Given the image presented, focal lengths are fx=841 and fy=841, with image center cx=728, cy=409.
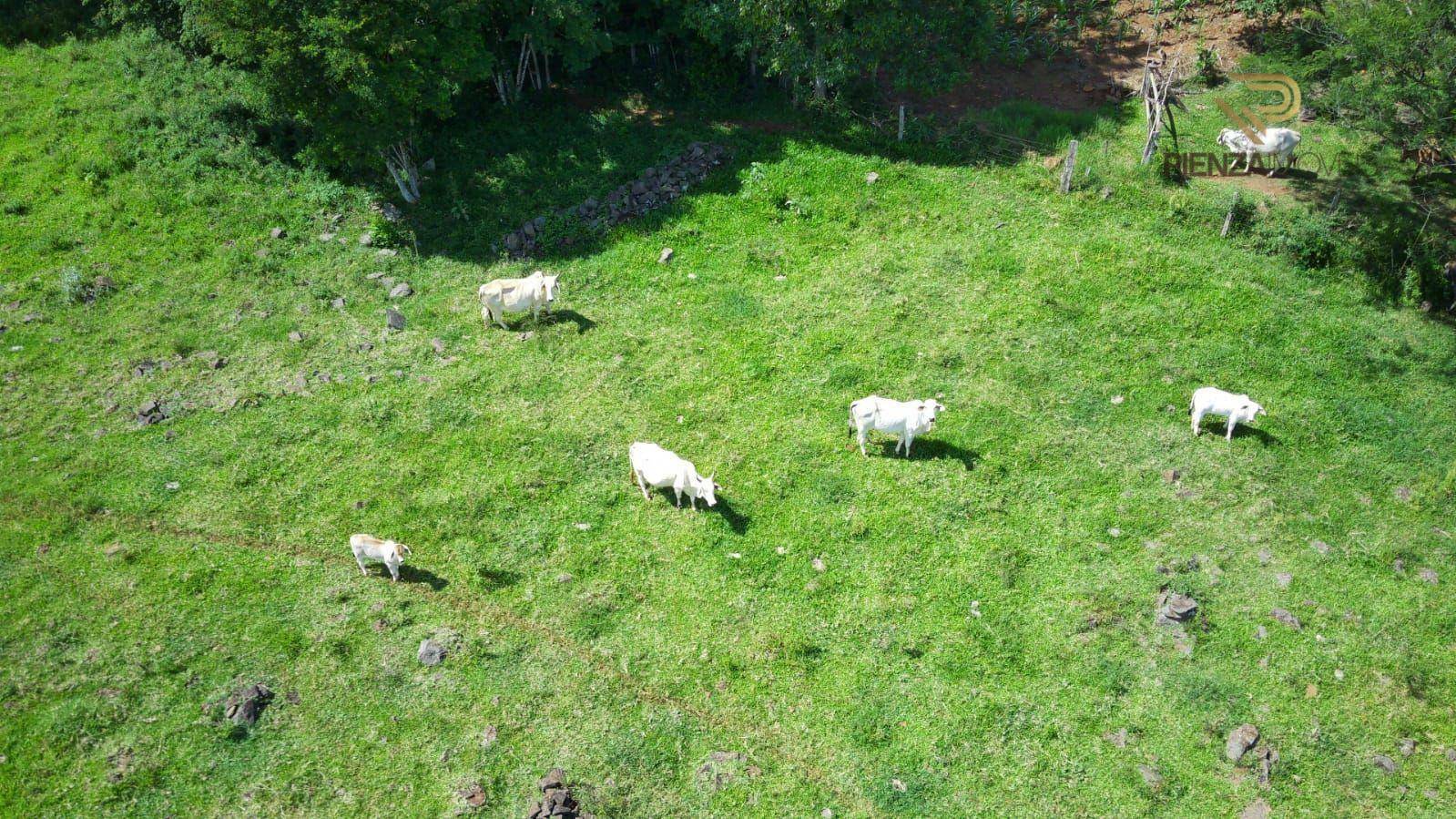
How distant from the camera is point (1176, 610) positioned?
13234mm

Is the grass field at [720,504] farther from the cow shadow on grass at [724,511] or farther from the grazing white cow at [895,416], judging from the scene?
the grazing white cow at [895,416]

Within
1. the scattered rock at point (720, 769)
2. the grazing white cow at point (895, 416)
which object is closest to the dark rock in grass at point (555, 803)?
the scattered rock at point (720, 769)

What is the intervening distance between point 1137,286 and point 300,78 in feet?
65.3

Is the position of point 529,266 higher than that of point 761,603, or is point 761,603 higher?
point 529,266

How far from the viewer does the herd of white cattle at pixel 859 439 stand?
13477mm

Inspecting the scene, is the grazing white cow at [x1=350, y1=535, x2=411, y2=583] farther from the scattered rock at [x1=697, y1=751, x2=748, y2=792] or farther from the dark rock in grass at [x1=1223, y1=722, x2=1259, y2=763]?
the dark rock in grass at [x1=1223, y1=722, x2=1259, y2=763]

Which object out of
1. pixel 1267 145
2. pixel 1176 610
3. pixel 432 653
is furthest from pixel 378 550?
pixel 1267 145

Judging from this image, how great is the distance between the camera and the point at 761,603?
1352 cm

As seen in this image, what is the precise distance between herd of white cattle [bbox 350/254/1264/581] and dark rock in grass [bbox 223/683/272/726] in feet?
7.64

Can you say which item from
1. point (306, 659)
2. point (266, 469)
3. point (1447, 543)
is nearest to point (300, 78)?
point (266, 469)

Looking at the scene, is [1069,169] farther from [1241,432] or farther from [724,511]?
[724,511]

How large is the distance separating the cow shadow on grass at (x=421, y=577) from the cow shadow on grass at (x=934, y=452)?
8129mm

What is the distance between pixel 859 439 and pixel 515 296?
26.5 feet

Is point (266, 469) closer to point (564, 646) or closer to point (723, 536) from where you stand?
point (564, 646)
